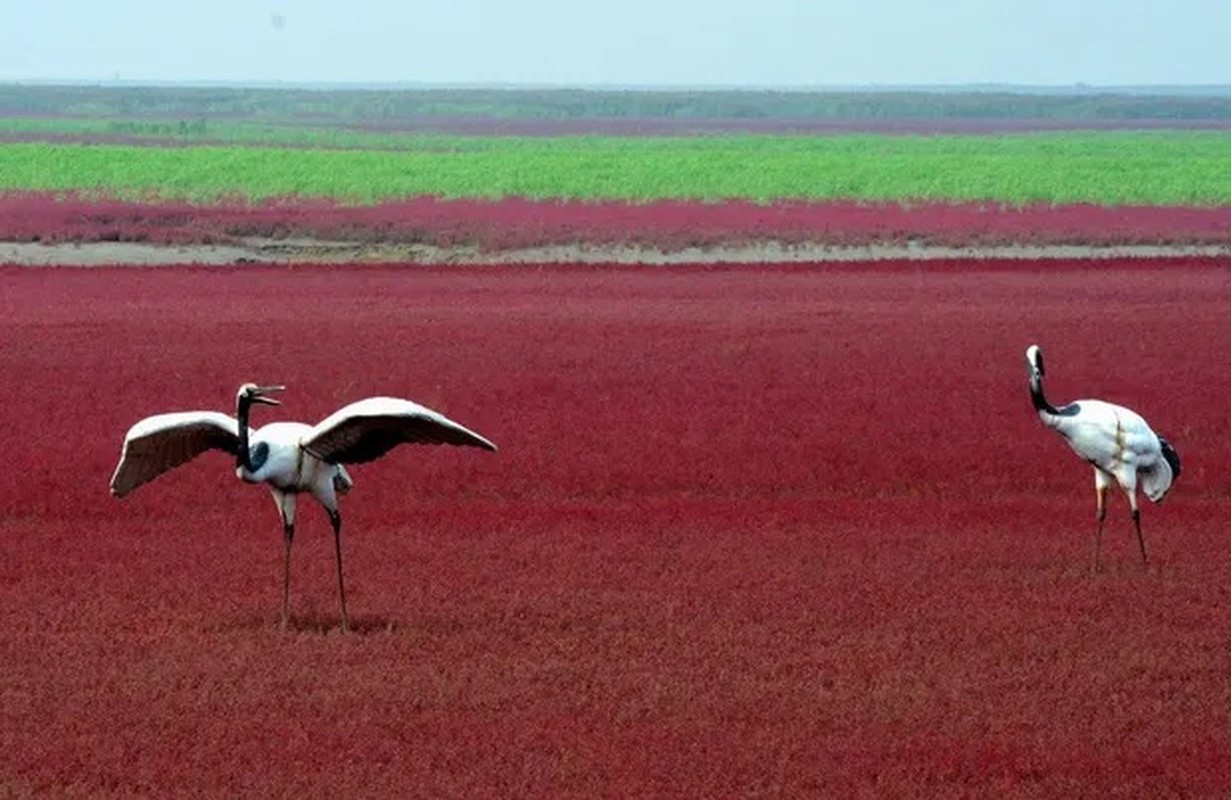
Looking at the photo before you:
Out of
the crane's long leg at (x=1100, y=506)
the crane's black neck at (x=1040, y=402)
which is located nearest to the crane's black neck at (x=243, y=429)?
the crane's black neck at (x=1040, y=402)

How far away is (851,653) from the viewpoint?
12.5 meters

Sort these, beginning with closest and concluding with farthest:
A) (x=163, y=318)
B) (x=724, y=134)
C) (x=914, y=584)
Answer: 1. (x=914, y=584)
2. (x=163, y=318)
3. (x=724, y=134)

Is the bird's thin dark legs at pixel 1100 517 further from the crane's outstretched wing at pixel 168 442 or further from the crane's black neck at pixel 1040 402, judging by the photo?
the crane's outstretched wing at pixel 168 442

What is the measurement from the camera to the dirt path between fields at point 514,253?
4469 centimetres

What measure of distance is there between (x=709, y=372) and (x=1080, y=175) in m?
54.2

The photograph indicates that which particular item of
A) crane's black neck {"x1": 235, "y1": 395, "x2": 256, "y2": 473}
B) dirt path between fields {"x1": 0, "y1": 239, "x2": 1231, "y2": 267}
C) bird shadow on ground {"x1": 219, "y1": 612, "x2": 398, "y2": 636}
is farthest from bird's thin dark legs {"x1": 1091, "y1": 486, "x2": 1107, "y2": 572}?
dirt path between fields {"x1": 0, "y1": 239, "x2": 1231, "y2": 267}

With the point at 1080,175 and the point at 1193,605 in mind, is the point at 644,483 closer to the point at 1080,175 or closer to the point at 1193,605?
the point at 1193,605

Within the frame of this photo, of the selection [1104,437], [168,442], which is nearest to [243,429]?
[168,442]

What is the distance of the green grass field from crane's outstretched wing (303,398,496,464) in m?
49.7

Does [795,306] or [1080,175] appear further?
[1080,175]

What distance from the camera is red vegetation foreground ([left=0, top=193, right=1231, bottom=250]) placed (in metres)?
48.3

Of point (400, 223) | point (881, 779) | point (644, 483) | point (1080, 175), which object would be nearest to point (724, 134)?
point (1080, 175)

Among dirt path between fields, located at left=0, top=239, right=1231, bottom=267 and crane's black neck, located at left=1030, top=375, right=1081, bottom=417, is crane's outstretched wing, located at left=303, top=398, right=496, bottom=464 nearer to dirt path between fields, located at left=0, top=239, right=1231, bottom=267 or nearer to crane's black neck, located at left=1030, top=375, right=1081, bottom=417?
crane's black neck, located at left=1030, top=375, right=1081, bottom=417

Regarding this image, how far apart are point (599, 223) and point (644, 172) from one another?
87.9 feet
